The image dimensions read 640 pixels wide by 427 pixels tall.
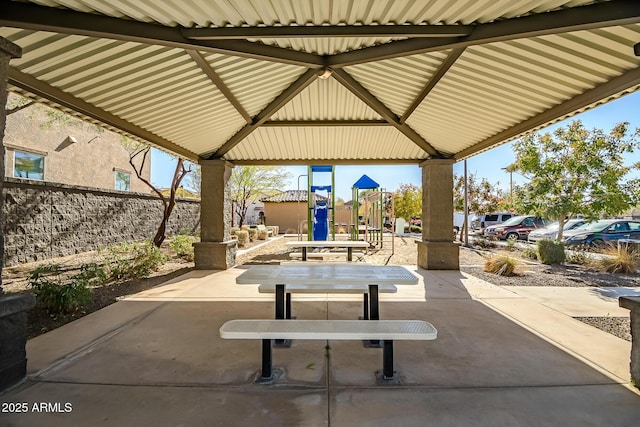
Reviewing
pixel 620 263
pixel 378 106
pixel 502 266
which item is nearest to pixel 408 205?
pixel 620 263

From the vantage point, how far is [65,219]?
8.91 meters

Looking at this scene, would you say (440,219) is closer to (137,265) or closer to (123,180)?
(137,265)

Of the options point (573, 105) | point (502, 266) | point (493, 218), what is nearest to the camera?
point (573, 105)

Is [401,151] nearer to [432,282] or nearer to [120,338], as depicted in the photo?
[432,282]

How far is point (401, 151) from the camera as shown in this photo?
8086mm

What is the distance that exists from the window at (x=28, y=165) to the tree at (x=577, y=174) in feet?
61.5

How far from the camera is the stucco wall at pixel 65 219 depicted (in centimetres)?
748

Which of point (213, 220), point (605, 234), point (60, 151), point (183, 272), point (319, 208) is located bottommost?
point (183, 272)

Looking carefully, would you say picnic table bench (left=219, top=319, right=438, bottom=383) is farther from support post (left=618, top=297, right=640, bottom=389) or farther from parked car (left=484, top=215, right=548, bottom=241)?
parked car (left=484, top=215, right=548, bottom=241)

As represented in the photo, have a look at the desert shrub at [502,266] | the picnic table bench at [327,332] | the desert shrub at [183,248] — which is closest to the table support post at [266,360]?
the picnic table bench at [327,332]

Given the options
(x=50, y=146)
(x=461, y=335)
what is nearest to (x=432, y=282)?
(x=461, y=335)

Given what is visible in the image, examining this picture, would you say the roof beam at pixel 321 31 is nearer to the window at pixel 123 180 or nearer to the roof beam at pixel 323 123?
the roof beam at pixel 323 123

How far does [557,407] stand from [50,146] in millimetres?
17895

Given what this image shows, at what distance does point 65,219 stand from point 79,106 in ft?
20.6
